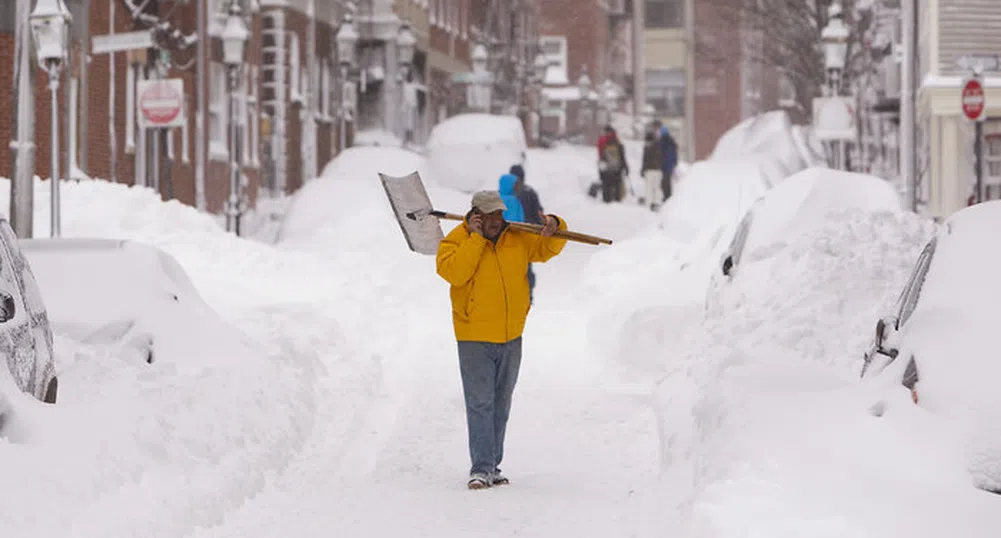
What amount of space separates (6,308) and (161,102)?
66.6 feet

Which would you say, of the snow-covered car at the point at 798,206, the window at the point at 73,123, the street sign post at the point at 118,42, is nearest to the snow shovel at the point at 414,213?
the snow-covered car at the point at 798,206

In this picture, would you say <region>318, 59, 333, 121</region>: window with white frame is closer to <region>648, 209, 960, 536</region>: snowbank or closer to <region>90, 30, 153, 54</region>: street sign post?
<region>90, 30, 153, 54</region>: street sign post

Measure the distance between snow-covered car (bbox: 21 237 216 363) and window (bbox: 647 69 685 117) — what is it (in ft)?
276

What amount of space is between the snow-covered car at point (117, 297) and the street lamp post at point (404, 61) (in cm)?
3147

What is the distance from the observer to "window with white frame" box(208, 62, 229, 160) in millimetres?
44594

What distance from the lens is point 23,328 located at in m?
11.1

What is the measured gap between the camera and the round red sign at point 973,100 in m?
31.3

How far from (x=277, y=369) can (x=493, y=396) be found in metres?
4.00

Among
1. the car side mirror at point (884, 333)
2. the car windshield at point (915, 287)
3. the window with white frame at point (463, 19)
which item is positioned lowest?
the car side mirror at point (884, 333)

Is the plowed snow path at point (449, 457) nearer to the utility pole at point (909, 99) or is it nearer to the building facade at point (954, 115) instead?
the utility pole at point (909, 99)

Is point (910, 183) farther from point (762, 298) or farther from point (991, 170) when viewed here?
point (991, 170)

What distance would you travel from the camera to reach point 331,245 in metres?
31.5

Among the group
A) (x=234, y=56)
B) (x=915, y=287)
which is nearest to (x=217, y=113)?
(x=234, y=56)

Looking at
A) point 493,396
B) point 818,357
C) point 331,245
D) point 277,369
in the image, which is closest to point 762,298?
point 818,357
